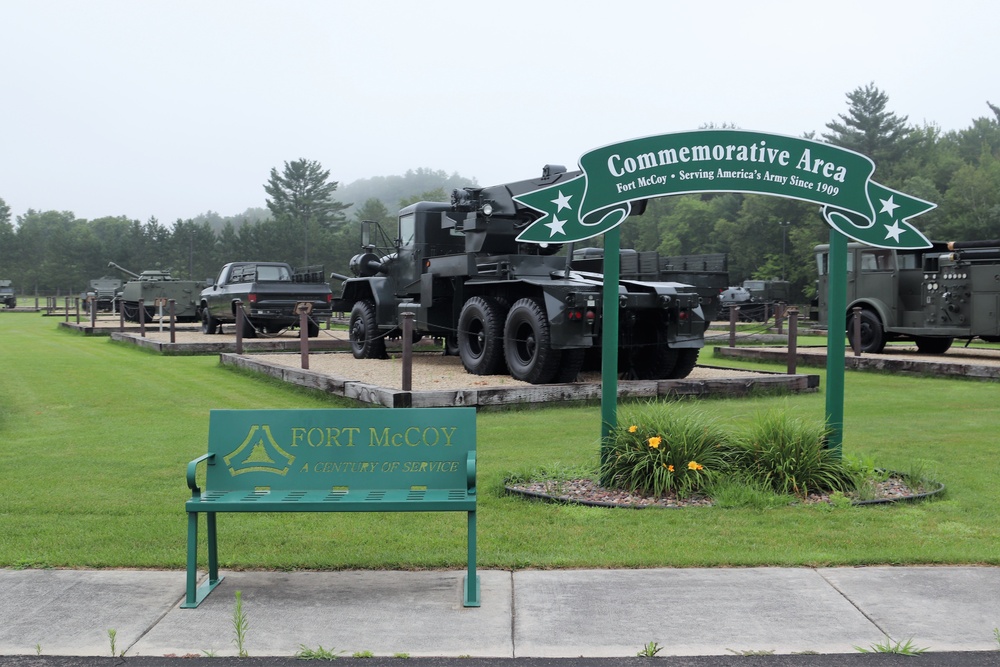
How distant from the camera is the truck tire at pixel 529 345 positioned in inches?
479

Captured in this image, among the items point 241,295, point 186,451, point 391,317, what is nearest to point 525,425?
point 186,451

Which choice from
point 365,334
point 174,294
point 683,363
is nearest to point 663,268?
point 365,334

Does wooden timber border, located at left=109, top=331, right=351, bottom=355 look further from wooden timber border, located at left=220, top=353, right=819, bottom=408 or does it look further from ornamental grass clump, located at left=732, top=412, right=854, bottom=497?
ornamental grass clump, located at left=732, top=412, right=854, bottom=497

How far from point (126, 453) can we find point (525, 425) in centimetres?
382

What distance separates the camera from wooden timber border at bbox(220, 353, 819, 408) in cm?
1097

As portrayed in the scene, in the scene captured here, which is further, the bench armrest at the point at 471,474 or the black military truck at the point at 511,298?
the black military truck at the point at 511,298

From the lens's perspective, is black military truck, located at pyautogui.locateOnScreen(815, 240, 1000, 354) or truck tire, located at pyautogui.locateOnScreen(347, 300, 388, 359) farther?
black military truck, located at pyautogui.locateOnScreen(815, 240, 1000, 354)

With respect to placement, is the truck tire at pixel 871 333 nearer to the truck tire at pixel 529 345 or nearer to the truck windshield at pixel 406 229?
the truck tire at pixel 529 345

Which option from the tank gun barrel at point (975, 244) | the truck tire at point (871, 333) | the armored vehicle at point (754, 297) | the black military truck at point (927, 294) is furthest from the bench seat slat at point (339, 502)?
the armored vehicle at point (754, 297)

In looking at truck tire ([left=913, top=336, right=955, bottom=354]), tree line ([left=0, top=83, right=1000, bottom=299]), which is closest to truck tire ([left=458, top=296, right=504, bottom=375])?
truck tire ([left=913, top=336, right=955, bottom=354])

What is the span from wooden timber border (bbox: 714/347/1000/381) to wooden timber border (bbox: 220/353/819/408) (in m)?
2.94

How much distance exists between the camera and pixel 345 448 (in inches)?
198

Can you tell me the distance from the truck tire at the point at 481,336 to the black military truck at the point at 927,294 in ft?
24.9

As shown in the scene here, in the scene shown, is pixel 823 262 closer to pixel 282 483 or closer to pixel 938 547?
pixel 938 547
